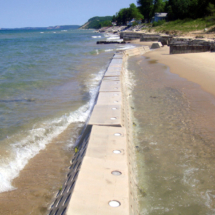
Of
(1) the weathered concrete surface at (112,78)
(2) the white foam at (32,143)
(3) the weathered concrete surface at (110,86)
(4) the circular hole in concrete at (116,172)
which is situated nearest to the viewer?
(4) the circular hole in concrete at (116,172)

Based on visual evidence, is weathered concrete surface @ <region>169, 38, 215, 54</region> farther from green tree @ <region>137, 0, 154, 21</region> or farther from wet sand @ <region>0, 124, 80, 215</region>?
green tree @ <region>137, 0, 154, 21</region>

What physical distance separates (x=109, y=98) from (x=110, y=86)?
1371 mm

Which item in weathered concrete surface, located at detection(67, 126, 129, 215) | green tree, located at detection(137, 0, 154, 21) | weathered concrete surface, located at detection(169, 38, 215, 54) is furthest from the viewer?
green tree, located at detection(137, 0, 154, 21)

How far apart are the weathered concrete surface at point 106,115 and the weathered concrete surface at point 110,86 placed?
1580 millimetres

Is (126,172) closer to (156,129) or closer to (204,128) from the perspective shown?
(156,129)

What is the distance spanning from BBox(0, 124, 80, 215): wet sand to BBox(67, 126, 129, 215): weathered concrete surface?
699mm

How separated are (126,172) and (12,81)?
9.60m

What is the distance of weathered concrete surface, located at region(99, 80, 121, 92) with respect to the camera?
22.9 feet

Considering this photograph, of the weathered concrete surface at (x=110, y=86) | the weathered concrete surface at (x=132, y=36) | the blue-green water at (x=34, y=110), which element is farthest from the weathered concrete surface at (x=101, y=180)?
the weathered concrete surface at (x=132, y=36)

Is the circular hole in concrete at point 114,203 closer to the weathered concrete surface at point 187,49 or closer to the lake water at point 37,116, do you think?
the lake water at point 37,116

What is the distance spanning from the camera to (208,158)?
4.02 meters

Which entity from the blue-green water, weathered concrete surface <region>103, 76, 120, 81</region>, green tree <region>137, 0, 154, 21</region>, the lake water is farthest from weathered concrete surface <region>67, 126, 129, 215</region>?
green tree <region>137, 0, 154, 21</region>

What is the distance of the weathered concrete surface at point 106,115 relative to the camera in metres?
4.54

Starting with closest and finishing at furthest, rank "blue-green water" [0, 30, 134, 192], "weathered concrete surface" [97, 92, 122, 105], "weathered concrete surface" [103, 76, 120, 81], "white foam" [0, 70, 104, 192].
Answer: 1. "white foam" [0, 70, 104, 192]
2. "blue-green water" [0, 30, 134, 192]
3. "weathered concrete surface" [97, 92, 122, 105]
4. "weathered concrete surface" [103, 76, 120, 81]
